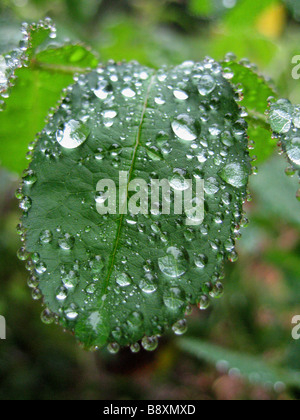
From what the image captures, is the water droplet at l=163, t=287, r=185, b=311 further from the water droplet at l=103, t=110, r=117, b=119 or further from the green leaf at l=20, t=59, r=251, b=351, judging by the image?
the water droplet at l=103, t=110, r=117, b=119

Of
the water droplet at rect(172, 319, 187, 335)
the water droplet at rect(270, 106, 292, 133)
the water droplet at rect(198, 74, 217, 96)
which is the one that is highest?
the water droplet at rect(198, 74, 217, 96)

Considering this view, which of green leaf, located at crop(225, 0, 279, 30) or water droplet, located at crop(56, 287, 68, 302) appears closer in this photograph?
water droplet, located at crop(56, 287, 68, 302)

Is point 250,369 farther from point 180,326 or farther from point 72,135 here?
point 72,135

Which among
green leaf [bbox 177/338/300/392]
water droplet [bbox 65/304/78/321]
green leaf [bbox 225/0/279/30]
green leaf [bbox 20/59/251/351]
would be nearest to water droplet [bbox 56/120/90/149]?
green leaf [bbox 20/59/251/351]

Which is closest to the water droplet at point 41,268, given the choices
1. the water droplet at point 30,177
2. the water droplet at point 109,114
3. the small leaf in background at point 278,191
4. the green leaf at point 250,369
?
the water droplet at point 30,177

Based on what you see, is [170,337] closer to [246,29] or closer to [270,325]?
[270,325]

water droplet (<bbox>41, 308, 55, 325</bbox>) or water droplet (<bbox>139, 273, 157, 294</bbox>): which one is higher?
water droplet (<bbox>139, 273, 157, 294</bbox>)
